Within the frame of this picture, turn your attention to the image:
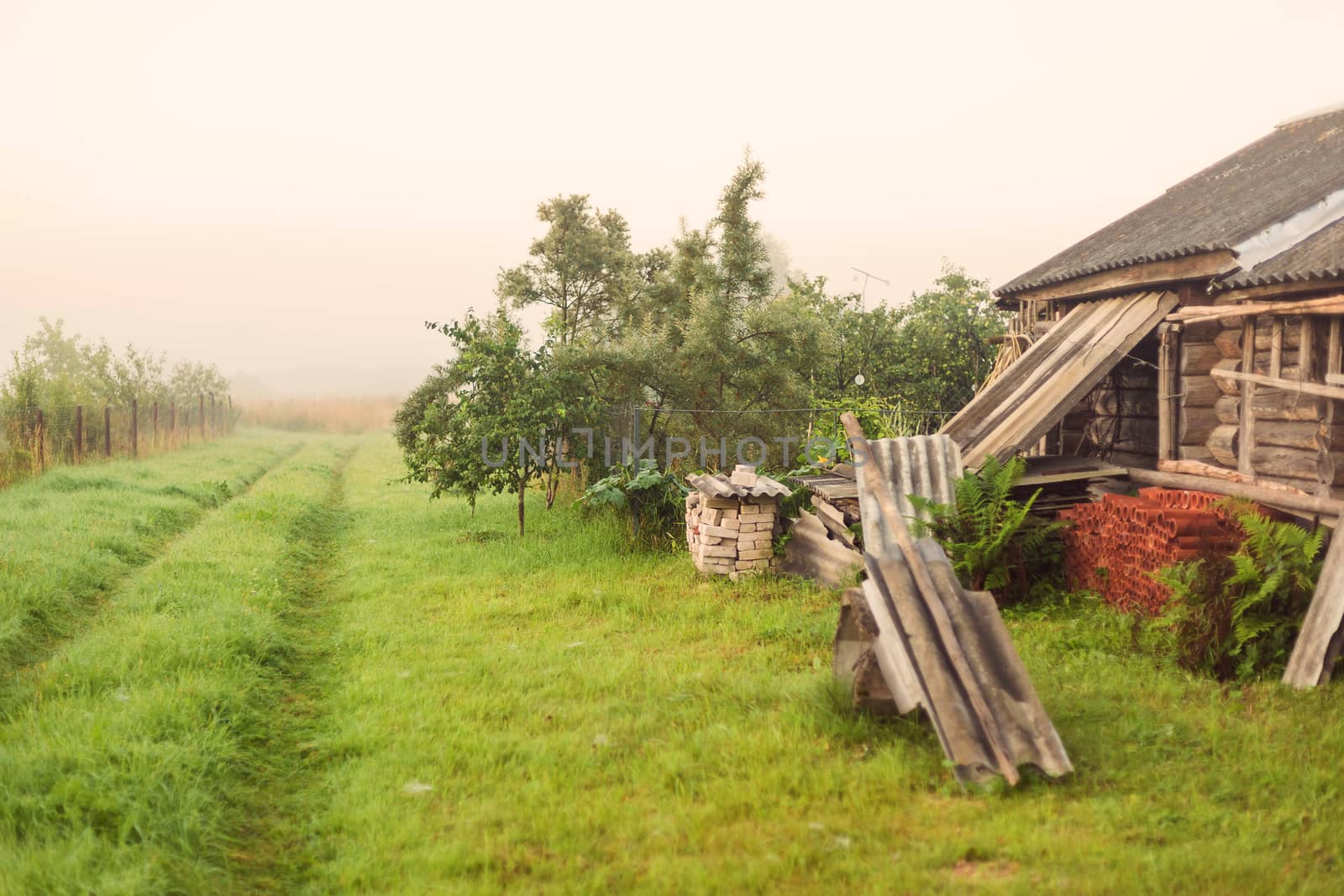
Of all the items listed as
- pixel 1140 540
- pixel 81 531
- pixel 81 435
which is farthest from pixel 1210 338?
pixel 81 435

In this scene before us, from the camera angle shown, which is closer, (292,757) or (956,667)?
(956,667)

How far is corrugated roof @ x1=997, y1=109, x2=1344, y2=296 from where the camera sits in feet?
29.3

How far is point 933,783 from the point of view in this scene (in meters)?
4.86

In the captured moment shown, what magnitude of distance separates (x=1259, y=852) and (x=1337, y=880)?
311mm

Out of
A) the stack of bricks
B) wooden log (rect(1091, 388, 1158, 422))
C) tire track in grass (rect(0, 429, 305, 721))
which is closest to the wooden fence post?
tire track in grass (rect(0, 429, 305, 721))

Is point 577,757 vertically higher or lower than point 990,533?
lower

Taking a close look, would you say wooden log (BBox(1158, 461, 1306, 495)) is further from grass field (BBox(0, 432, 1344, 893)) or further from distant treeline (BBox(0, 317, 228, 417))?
distant treeline (BBox(0, 317, 228, 417))

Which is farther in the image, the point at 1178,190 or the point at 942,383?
the point at 942,383

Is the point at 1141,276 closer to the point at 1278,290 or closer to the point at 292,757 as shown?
the point at 1278,290

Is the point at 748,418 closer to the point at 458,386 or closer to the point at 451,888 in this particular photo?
the point at 458,386

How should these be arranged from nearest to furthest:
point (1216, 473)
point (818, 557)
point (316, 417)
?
point (1216, 473)
point (818, 557)
point (316, 417)

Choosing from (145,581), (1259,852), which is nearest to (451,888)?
(1259,852)

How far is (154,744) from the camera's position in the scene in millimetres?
5367

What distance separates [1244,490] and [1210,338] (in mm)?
1850
